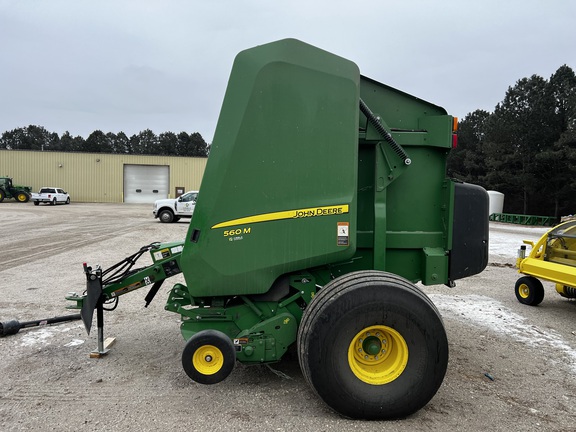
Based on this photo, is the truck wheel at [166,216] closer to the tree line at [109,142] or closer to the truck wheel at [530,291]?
the truck wheel at [530,291]

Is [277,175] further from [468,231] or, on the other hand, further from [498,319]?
[498,319]

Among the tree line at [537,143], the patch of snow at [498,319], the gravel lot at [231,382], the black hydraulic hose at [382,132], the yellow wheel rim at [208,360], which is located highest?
the tree line at [537,143]

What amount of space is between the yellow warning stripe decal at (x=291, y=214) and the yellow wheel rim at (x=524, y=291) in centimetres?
473

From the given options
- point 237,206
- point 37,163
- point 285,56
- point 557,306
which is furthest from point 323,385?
point 37,163

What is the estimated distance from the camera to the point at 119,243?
1195cm

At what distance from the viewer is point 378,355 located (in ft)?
9.39

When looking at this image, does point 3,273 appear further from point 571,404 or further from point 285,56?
point 571,404

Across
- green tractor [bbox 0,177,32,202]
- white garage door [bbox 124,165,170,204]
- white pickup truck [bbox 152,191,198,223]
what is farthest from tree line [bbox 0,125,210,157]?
white pickup truck [bbox 152,191,198,223]

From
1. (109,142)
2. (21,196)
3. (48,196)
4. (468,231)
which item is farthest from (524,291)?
(109,142)

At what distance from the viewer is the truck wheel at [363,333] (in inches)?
106

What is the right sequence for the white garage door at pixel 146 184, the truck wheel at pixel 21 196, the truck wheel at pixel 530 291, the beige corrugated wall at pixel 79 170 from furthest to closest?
the white garage door at pixel 146 184, the beige corrugated wall at pixel 79 170, the truck wheel at pixel 21 196, the truck wheel at pixel 530 291

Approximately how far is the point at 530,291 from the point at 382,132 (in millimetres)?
4529

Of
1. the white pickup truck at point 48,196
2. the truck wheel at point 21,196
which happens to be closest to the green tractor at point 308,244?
the white pickup truck at point 48,196

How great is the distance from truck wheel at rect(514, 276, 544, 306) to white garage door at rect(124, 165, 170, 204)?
137 feet
